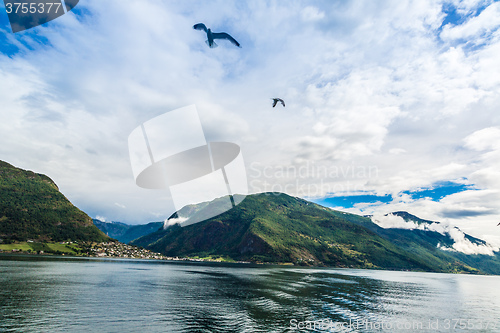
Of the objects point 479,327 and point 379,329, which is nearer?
point 379,329

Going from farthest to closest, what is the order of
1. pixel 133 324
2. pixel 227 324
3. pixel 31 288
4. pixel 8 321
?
pixel 31 288
pixel 227 324
pixel 133 324
pixel 8 321

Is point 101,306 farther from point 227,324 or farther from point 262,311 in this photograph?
point 262,311

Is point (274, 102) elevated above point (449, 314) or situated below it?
above

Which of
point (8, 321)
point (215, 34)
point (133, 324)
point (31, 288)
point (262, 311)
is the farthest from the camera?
point (31, 288)

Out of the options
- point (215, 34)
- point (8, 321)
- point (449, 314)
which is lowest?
point (449, 314)

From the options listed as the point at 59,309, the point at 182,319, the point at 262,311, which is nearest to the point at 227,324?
the point at 182,319

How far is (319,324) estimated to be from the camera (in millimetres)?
45000

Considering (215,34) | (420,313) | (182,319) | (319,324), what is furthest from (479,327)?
(215,34)

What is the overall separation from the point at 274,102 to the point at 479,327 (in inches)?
2588

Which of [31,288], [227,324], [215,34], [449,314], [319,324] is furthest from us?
[449,314]

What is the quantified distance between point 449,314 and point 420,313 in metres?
9.47

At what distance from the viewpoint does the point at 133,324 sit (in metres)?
37.8

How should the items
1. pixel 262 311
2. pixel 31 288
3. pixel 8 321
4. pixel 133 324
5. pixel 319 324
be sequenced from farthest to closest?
pixel 31 288, pixel 262 311, pixel 319 324, pixel 133 324, pixel 8 321

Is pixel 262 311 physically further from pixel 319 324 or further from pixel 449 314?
pixel 449 314
